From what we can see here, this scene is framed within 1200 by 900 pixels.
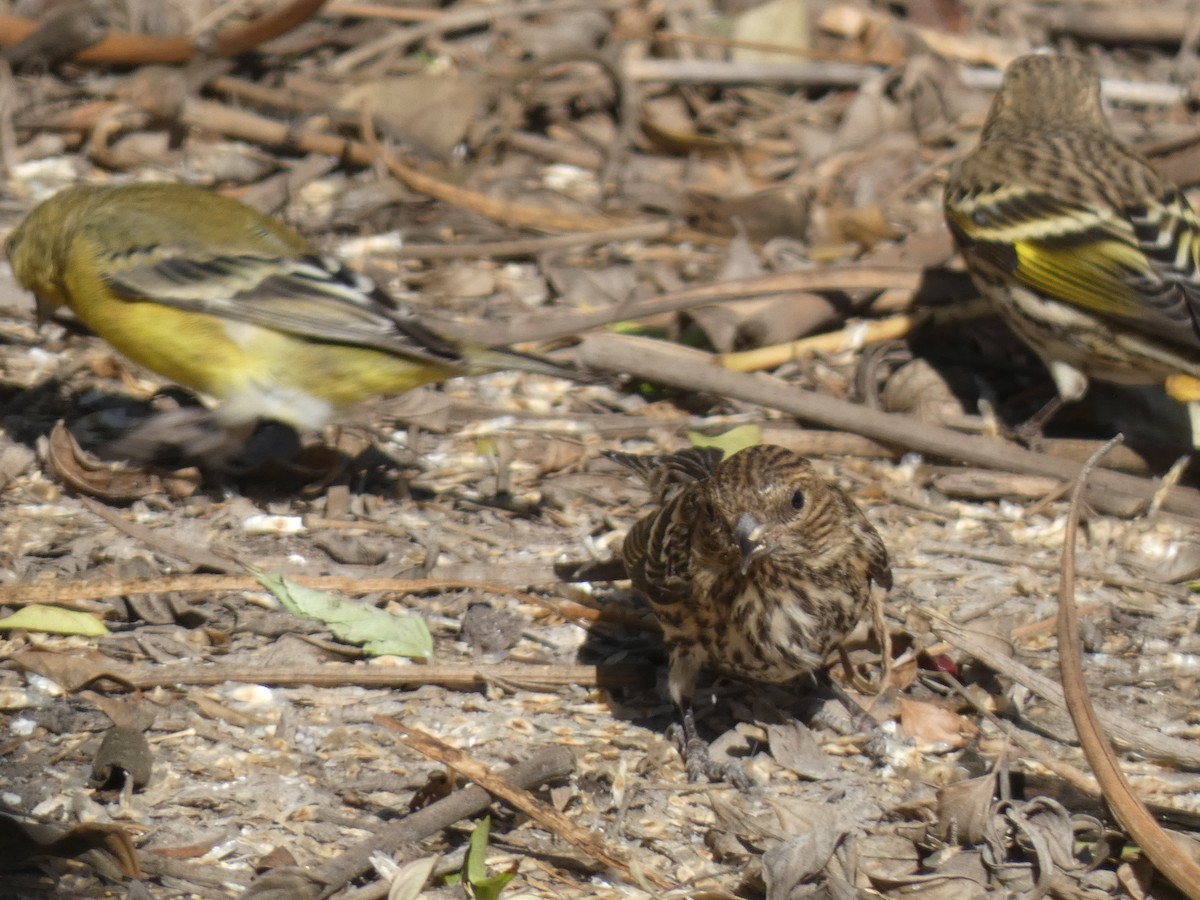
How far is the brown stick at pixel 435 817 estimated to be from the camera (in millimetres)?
3637

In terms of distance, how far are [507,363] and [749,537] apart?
1737 millimetres

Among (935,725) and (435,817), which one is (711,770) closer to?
(935,725)

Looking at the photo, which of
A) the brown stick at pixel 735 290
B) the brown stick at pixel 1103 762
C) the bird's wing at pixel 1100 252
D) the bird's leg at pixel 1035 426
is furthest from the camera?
the brown stick at pixel 735 290

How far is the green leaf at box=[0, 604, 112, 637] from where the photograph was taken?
181 inches

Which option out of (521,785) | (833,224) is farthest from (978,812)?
(833,224)

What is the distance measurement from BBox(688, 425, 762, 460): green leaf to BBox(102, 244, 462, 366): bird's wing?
42.4 inches

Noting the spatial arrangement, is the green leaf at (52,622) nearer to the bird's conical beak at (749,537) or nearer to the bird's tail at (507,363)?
the bird's tail at (507,363)

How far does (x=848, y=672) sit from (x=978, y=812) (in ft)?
2.69

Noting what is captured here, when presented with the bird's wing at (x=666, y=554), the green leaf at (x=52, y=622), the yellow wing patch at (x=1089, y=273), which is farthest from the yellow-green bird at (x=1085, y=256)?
the green leaf at (x=52, y=622)

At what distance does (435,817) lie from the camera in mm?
3834

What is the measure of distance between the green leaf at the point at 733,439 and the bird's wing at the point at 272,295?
1077mm

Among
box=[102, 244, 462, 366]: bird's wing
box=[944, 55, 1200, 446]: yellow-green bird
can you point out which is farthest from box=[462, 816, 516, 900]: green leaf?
box=[944, 55, 1200, 446]: yellow-green bird

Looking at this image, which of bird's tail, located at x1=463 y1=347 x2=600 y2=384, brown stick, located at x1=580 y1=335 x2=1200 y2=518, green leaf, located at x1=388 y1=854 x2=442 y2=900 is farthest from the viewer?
brown stick, located at x1=580 y1=335 x2=1200 y2=518

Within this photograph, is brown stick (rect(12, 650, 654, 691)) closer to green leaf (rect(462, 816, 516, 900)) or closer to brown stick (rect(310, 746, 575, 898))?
brown stick (rect(310, 746, 575, 898))
